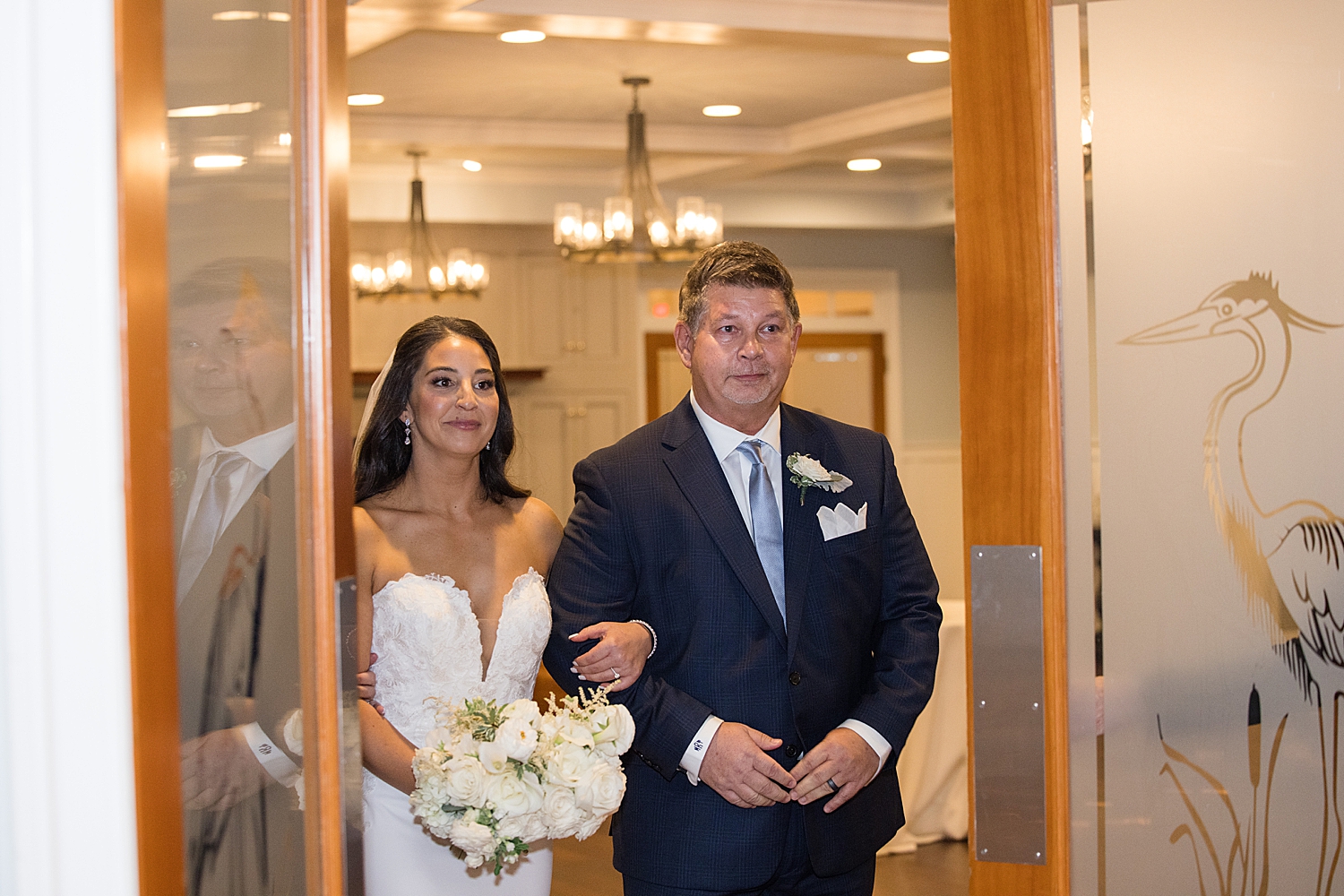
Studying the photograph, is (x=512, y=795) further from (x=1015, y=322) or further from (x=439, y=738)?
(x=1015, y=322)

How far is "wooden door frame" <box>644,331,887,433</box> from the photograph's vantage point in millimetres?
9438

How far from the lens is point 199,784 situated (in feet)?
4.30

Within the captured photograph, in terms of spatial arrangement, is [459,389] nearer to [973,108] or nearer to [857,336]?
[973,108]

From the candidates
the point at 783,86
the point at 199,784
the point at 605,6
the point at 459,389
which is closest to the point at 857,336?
the point at 783,86

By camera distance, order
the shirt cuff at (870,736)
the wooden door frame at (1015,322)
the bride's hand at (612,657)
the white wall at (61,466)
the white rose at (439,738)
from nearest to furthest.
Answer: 1. the white wall at (61,466)
2. the wooden door frame at (1015,322)
3. the white rose at (439,738)
4. the bride's hand at (612,657)
5. the shirt cuff at (870,736)

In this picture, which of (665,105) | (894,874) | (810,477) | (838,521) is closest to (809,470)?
(810,477)

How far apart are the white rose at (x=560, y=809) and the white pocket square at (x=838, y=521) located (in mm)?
733

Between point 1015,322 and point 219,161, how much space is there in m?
1.11

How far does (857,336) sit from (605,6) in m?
5.78

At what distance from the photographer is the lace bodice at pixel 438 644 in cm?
256

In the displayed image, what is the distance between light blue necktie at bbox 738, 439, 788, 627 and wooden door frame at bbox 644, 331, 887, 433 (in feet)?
22.7

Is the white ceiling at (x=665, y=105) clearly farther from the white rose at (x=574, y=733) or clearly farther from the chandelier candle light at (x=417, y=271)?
the white rose at (x=574, y=733)

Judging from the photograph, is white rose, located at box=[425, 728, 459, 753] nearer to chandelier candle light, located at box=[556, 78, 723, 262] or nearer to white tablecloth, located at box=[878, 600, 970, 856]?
white tablecloth, located at box=[878, 600, 970, 856]

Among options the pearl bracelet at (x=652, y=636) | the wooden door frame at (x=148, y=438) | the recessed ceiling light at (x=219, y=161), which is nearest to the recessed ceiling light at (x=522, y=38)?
the pearl bracelet at (x=652, y=636)
